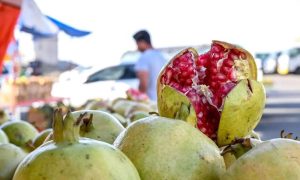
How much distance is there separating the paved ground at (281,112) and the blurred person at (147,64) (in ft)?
10.7

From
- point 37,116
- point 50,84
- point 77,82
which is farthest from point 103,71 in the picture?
point 37,116

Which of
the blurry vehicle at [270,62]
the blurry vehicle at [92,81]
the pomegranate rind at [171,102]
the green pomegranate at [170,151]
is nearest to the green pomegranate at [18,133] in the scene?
the pomegranate rind at [171,102]

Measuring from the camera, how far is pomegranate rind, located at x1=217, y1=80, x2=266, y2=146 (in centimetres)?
138

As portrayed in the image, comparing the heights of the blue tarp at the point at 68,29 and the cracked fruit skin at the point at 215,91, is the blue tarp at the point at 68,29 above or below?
below

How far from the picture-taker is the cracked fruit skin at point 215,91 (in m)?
1.38

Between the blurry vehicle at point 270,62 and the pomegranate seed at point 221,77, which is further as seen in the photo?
the blurry vehicle at point 270,62

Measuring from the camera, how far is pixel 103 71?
35.2ft

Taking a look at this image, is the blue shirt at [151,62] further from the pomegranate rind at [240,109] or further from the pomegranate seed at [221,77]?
the pomegranate rind at [240,109]

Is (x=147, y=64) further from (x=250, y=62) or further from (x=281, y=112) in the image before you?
(x=281, y=112)

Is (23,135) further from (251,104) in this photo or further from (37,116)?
(37,116)

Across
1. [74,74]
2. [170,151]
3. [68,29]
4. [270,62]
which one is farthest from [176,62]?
[270,62]

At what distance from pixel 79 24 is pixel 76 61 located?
4.27 m

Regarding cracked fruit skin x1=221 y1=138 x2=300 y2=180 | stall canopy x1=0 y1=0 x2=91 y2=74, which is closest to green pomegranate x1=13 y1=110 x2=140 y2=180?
cracked fruit skin x1=221 y1=138 x2=300 y2=180

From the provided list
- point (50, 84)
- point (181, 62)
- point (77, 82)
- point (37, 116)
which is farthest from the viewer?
point (50, 84)
